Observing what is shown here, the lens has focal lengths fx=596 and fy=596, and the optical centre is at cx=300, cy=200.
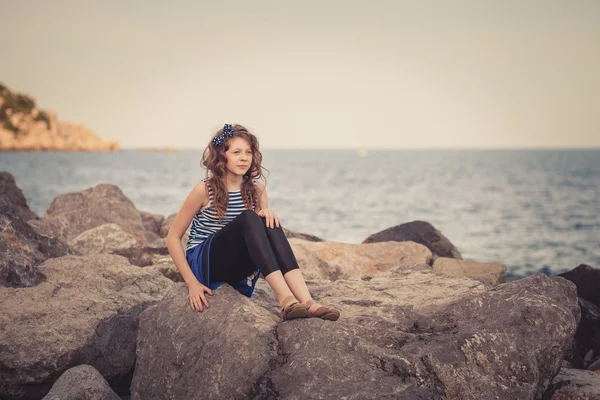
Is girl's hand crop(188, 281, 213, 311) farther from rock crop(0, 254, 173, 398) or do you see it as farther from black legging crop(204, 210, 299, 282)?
rock crop(0, 254, 173, 398)

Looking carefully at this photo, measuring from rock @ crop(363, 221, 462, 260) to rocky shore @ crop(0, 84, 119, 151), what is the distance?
156m

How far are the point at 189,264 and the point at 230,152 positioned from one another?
43.0 inches

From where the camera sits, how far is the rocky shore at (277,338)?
13.8 feet

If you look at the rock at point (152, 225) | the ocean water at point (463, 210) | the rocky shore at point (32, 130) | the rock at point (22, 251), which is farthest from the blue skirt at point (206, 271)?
the rocky shore at point (32, 130)

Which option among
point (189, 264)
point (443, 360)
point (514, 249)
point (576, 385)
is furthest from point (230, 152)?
point (514, 249)

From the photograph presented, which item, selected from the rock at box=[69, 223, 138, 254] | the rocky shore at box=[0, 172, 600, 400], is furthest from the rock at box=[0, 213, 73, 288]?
the rock at box=[69, 223, 138, 254]

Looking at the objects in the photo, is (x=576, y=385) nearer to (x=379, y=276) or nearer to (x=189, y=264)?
(x=379, y=276)

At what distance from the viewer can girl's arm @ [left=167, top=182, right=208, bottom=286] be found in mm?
5219

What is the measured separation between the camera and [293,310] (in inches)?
183

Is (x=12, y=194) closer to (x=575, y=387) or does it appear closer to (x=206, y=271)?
(x=206, y=271)

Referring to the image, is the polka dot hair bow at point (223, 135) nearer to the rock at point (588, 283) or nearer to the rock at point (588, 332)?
the rock at point (588, 332)

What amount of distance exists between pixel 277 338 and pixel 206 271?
964 millimetres

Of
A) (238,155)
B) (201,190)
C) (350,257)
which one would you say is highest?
(238,155)

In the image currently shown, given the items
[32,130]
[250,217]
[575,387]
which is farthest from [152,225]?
[32,130]
